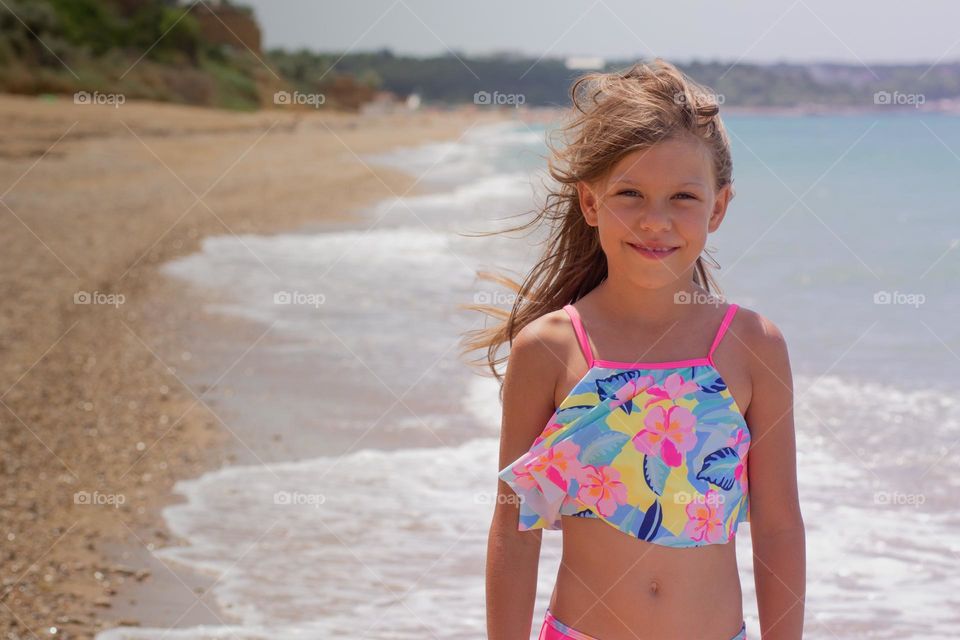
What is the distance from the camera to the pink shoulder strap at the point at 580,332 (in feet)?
6.13

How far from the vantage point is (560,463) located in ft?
6.00

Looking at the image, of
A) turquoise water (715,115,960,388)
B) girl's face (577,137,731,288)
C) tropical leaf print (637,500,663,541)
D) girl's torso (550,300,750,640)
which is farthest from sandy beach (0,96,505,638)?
turquoise water (715,115,960,388)

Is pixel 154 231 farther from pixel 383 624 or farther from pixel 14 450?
pixel 383 624

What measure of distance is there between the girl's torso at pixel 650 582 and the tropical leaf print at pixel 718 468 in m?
0.10

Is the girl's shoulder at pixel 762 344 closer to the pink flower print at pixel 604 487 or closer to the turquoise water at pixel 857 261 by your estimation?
the pink flower print at pixel 604 487

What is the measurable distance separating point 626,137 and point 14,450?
405 cm

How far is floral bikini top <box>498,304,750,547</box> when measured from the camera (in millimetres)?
1800

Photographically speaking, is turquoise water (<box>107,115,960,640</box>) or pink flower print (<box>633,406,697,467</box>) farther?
turquoise water (<box>107,115,960,640</box>)

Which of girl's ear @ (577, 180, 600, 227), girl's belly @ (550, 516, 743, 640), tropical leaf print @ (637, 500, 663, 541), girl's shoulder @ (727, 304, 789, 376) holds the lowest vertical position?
girl's belly @ (550, 516, 743, 640)

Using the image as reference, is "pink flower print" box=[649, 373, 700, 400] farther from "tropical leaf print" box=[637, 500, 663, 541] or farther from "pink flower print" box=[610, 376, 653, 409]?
"tropical leaf print" box=[637, 500, 663, 541]

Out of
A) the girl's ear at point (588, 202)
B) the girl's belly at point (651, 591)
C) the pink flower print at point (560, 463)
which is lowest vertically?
the girl's belly at point (651, 591)

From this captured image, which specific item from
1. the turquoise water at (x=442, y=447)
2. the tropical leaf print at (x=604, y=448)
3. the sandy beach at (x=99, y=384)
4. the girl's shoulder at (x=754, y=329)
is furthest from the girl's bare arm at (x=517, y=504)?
the sandy beach at (x=99, y=384)

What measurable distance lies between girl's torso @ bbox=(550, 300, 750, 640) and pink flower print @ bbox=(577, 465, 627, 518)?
0.04 metres

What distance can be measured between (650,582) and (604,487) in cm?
19
